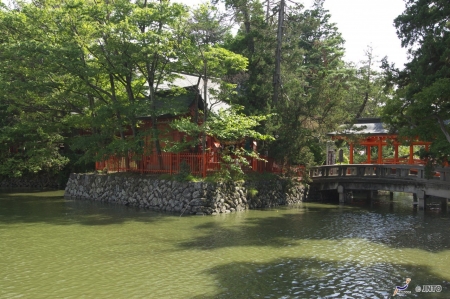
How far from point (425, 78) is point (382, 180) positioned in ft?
30.3

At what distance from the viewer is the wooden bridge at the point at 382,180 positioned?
1938cm

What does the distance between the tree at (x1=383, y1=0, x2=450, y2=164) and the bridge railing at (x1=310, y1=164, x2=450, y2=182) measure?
4865 mm

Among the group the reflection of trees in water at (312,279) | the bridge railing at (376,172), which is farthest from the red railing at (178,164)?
the reflection of trees in water at (312,279)

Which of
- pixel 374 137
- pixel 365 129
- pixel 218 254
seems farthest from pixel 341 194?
pixel 218 254

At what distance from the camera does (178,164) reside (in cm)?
1953

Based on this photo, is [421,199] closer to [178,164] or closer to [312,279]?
[178,164]

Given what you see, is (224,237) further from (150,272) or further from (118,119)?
(118,119)

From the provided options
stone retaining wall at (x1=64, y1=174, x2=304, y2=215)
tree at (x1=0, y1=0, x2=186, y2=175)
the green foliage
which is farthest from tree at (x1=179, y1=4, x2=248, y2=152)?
the green foliage

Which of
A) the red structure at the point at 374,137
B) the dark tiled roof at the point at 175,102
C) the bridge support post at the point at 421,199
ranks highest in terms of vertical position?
the dark tiled roof at the point at 175,102

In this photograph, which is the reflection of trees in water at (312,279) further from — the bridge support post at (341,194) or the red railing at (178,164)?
the bridge support post at (341,194)

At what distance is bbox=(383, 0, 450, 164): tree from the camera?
1357cm

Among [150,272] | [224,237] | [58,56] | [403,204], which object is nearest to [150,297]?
[150,272]

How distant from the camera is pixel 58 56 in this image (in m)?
18.6

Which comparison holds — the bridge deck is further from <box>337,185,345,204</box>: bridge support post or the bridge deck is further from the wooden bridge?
→ <box>337,185,345,204</box>: bridge support post
